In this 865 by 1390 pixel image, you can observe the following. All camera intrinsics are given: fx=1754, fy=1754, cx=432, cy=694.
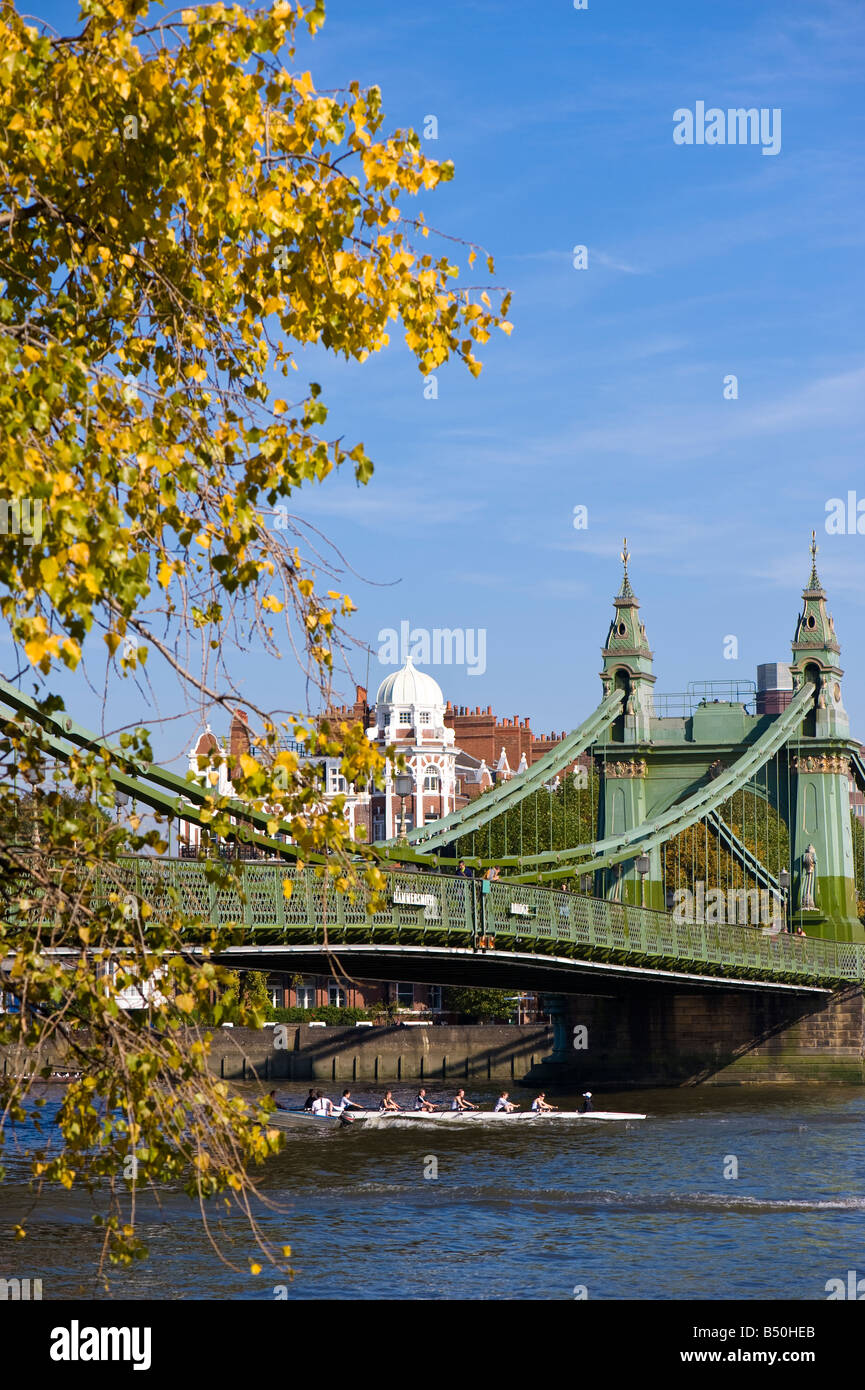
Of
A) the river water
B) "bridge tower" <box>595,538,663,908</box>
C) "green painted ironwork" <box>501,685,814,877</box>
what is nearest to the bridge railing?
"green painted ironwork" <box>501,685,814,877</box>

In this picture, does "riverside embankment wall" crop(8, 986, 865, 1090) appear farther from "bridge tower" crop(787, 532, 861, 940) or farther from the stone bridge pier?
"bridge tower" crop(787, 532, 861, 940)

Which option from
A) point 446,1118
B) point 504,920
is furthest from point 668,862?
point 504,920

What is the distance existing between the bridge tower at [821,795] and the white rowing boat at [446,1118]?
17.5 metres

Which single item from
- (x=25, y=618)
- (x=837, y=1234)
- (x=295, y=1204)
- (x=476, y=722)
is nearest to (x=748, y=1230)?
(x=837, y=1234)

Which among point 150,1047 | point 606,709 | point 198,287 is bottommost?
point 150,1047

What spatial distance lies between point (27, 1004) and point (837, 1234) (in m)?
25.1

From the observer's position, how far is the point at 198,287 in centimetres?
984

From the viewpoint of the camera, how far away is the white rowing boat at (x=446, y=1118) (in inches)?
2060

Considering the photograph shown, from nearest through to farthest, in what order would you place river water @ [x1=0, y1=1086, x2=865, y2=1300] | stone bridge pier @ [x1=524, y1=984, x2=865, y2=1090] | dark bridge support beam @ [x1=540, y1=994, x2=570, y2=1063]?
river water @ [x1=0, y1=1086, x2=865, y2=1300]
stone bridge pier @ [x1=524, y1=984, x2=865, y2=1090]
dark bridge support beam @ [x1=540, y1=994, x2=570, y2=1063]

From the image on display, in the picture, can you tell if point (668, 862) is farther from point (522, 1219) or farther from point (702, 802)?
point (522, 1219)

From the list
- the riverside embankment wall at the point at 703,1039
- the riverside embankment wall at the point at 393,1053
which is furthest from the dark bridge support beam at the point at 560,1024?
the riverside embankment wall at the point at 393,1053

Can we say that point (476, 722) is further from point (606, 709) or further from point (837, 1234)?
point (837, 1234)

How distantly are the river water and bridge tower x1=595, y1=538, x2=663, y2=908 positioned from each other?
60.3 ft

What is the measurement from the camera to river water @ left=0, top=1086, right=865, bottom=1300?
2600cm
